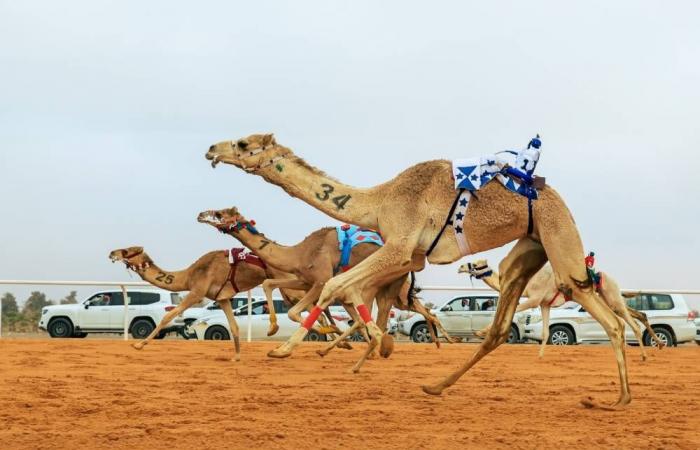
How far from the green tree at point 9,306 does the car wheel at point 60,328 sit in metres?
4.42

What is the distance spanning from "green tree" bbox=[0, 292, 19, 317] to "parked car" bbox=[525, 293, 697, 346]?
18.2 meters

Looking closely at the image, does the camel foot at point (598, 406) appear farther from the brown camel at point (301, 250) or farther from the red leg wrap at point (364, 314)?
the brown camel at point (301, 250)

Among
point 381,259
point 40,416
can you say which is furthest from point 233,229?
point 40,416

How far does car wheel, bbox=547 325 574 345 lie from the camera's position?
1146 inches

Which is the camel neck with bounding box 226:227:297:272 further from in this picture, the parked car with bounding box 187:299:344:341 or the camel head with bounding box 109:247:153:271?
the parked car with bounding box 187:299:344:341

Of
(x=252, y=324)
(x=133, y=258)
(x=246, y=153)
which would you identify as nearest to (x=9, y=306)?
(x=252, y=324)

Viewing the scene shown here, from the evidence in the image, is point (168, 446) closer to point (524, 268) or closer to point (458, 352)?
point (524, 268)

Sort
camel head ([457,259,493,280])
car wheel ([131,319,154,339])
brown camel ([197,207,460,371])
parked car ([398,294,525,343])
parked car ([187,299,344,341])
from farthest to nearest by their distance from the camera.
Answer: car wheel ([131,319,154,339]) < parked car ([398,294,525,343]) < parked car ([187,299,344,341]) < camel head ([457,259,493,280]) < brown camel ([197,207,460,371])

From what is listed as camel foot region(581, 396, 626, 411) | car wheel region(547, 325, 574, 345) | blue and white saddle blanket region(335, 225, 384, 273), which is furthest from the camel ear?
car wheel region(547, 325, 574, 345)

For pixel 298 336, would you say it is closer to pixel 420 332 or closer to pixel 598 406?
pixel 598 406

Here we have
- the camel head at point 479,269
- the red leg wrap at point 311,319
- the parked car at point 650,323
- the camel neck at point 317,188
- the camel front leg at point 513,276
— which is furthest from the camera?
the parked car at point 650,323

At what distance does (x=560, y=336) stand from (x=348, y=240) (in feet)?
42.3

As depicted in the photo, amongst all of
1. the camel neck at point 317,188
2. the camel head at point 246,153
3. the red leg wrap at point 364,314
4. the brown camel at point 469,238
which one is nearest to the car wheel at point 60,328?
the camel head at point 246,153

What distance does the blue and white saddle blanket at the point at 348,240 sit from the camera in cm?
1798
